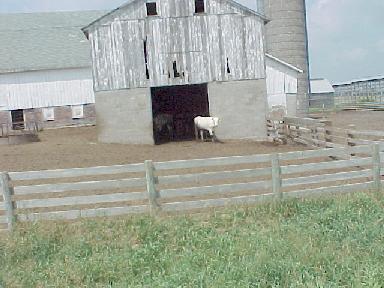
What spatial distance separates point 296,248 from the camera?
487 cm

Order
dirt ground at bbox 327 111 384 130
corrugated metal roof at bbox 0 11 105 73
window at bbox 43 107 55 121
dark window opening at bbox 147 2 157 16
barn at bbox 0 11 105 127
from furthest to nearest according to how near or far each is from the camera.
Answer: corrugated metal roof at bbox 0 11 105 73 → window at bbox 43 107 55 121 → barn at bbox 0 11 105 127 → dirt ground at bbox 327 111 384 130 → dark window opening at bbox 147 2 157 16

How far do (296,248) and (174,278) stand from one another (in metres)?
1.52

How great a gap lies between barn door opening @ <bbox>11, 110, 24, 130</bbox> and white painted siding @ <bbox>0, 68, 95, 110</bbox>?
1.35 ft

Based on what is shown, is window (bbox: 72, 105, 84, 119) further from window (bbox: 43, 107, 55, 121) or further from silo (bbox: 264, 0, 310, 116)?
silo (bbox: 264, 0, 310, 116)

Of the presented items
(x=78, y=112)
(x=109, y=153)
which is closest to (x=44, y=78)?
(x=78, y=112)

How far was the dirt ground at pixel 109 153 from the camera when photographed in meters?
14.5

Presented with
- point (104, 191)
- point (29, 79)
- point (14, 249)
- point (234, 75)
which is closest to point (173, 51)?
point (234, 75)

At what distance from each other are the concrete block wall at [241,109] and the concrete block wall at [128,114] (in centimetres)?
314

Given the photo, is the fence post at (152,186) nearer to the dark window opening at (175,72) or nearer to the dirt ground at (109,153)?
the dirt ground at (109,153)

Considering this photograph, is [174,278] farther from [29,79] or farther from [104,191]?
[29,79]

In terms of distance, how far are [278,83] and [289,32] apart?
11.2 m

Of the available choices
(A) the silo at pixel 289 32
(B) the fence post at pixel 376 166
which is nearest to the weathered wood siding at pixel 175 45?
(B) the fence post at pixel 376 166

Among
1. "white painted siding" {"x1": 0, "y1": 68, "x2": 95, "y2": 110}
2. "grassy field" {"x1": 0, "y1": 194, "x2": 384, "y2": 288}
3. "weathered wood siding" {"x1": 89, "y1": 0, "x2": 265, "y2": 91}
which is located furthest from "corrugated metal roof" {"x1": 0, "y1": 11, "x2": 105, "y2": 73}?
"grassy field" {"x1": 0, "y1": 194, "x2": 384, "y2": 288}

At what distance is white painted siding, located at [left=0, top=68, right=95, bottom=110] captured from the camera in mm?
31562
